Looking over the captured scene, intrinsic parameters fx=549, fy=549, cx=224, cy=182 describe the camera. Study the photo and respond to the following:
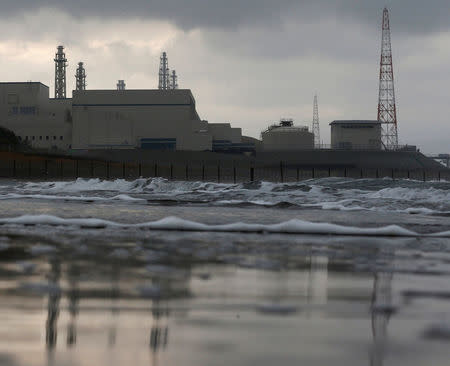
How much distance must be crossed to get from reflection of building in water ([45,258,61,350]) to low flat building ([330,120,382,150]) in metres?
97.2

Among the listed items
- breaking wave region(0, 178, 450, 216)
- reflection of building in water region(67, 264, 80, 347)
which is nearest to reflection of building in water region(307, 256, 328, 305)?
reflection of building in water region(67, 264, 80, 347)

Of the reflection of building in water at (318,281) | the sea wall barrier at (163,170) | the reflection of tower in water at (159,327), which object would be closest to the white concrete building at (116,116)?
the sea wall barrier at (163,170)

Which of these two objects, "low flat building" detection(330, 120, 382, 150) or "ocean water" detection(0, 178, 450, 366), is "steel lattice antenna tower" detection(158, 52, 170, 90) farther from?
"ocean water" detection(0, 178, 450, 366)

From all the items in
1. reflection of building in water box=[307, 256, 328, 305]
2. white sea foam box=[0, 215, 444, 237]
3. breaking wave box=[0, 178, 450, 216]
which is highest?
breaking wave box=[0, 178, 450, 216]

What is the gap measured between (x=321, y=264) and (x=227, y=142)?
92881 mm

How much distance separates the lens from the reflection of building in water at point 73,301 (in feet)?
9.72

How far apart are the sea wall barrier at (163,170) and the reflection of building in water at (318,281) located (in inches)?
1605

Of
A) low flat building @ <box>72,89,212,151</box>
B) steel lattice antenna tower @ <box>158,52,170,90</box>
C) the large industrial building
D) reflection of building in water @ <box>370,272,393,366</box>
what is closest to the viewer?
reflection of building in water @ <box>370,272,393,366</box>

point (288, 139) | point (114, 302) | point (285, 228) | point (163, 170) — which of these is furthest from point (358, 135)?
point (114, 302)

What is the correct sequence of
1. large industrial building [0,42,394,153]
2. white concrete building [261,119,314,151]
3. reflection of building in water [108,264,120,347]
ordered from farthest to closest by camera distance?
1. white concrete building [261,119,314,151]
2. large industrial building [0,42,394,153]
3. reflection of building in water [108,264,120,347]

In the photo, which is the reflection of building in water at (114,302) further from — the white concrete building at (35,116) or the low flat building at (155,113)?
the low flat building at (155,113)

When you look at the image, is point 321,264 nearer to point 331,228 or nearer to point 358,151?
point 331,228

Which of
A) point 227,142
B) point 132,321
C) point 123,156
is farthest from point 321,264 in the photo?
point 227,142

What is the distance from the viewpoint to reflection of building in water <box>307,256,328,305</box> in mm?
4070
